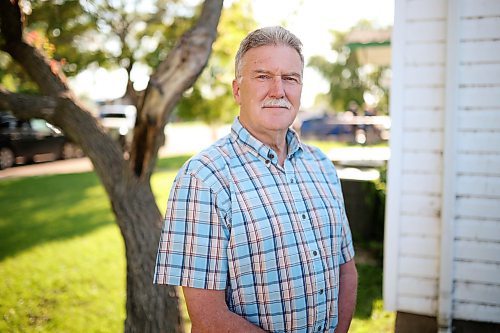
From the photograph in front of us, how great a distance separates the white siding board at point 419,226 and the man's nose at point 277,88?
7.19ft

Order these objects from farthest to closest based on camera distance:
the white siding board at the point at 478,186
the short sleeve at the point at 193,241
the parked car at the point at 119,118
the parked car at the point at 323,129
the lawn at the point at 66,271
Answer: the parked car at the point at 323,129 → the parked car at the point at 119,118 → the lawn at the point at 66,271 → the white siding board at the point at 478,186 → the short sleeve at the point at 193,241

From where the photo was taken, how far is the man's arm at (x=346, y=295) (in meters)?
2.02

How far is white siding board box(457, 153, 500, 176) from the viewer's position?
3277mm

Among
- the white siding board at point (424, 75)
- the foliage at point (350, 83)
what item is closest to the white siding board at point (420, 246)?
the white siding board at point (424, 75)

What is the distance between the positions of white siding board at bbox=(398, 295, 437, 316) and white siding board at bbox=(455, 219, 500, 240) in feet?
1.95

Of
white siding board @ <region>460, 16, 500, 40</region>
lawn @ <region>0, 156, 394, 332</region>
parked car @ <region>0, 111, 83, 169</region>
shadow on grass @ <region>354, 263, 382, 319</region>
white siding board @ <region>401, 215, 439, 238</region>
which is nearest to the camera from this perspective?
white siding board @ <region>460, 16, 500, 40</region>

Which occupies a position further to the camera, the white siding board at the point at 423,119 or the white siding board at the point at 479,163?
the white siding board at the point at 423,119

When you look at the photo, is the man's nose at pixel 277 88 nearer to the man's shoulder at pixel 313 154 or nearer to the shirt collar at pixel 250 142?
the shirt collar at pixel 250 142

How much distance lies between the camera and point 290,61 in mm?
1824

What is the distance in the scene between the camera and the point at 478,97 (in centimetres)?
326

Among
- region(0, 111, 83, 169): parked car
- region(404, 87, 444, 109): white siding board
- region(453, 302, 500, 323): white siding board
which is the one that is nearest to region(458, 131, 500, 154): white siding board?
region(404, 87, 444, 109): white siding board

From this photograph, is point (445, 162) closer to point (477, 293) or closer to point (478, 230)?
point (478, 230)

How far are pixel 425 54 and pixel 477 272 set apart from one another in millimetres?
1683

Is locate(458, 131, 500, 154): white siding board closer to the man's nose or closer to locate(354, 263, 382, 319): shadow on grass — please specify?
locate(354, 263, 382, 319): shadow on grass
